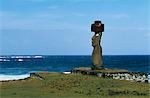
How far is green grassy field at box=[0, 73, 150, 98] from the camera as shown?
20797 millimetres

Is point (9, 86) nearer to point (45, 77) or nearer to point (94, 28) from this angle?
point (45, 77)

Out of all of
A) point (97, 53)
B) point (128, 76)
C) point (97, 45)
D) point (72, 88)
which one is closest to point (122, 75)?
point (128, 76)

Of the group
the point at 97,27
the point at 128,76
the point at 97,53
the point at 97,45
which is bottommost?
the point at 128,76

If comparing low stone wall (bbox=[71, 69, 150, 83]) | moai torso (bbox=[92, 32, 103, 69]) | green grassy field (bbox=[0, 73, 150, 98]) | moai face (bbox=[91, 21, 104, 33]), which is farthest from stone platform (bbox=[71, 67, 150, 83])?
moai face (bbox=[91, 21, 104, 33])

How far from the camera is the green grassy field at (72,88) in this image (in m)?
20.8

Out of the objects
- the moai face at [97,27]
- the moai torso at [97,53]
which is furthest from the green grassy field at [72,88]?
the moai face at [97,27]

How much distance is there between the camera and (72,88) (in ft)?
75.8

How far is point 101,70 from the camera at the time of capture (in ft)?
99.8

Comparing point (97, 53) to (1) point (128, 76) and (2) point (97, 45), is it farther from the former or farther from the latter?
(1) point (128, 76)

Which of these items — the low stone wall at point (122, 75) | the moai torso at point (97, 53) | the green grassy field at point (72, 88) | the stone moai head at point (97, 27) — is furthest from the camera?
the moai torso at point (97, 53)

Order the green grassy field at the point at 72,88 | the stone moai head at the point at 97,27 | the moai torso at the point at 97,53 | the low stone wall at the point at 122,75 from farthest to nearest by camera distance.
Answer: the moai torso at the point at 97,53 → the stone moai head at the point at 97,27 → the low stone wall at the point at 122,75 → the green grassy field at the point at 72,88

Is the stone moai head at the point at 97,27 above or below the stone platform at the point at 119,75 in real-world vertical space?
above

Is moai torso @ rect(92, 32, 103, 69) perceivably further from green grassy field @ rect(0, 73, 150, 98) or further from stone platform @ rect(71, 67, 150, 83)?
green grassy field @ rect(0, 73, 150, 98)

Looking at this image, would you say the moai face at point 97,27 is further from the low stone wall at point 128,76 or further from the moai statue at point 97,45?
the low stone wall at point 128,76
